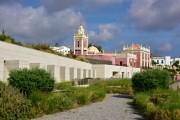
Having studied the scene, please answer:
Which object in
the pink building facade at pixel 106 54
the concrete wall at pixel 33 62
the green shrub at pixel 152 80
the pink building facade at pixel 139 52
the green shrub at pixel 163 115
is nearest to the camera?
the green shrub at pixel 163 115

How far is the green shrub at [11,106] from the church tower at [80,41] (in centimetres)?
11158

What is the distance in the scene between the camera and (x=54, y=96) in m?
23.0

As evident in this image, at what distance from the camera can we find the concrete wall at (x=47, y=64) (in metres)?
41.0

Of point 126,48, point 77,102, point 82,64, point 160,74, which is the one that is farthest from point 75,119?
point 126,48

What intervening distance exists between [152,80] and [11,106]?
20.1m

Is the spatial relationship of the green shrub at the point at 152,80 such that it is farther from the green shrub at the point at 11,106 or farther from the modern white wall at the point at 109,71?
the modern white wall at the point at 109,71

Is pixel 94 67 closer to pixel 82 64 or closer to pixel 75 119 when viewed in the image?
pixel 82 64

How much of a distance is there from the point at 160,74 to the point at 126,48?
11032 cm

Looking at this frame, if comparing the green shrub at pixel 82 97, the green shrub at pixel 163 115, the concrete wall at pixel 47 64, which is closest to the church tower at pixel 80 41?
the concrete wall at pixel 47 64

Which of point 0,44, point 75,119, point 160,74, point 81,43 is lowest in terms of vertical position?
point 75,119

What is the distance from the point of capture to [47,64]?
5688cm

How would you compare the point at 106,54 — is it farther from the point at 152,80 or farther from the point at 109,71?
the point at 152,80

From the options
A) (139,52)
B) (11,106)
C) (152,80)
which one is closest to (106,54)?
(139,52)

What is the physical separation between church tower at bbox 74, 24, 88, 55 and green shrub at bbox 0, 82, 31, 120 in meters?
112
